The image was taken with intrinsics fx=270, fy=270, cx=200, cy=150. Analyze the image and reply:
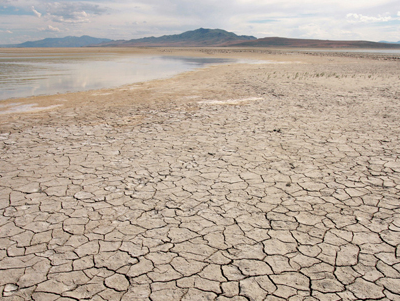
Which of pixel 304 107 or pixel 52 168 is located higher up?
pixel 304 107

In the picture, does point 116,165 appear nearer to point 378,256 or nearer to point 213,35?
point 378,256

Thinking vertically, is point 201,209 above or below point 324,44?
below

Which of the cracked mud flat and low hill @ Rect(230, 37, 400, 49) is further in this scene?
low hill @ Rect(230, 37, 400, 49)

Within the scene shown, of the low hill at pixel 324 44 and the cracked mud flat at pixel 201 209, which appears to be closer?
the cracked mud flat at pixel 201 209

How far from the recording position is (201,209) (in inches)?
123

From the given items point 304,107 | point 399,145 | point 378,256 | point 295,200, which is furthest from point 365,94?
point 378,256

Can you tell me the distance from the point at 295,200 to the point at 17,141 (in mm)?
5269

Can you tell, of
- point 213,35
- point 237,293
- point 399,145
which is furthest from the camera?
point 213,35

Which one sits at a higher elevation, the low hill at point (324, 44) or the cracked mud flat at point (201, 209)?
the low hill at point (324, 44)

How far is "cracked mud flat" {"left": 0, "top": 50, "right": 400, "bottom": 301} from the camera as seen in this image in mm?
2146

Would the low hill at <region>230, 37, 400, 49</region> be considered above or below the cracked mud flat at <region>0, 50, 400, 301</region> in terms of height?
above

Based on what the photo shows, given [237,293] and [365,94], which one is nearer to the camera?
[237,293]

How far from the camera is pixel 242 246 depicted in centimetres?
253

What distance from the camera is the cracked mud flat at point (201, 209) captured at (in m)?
2.15
